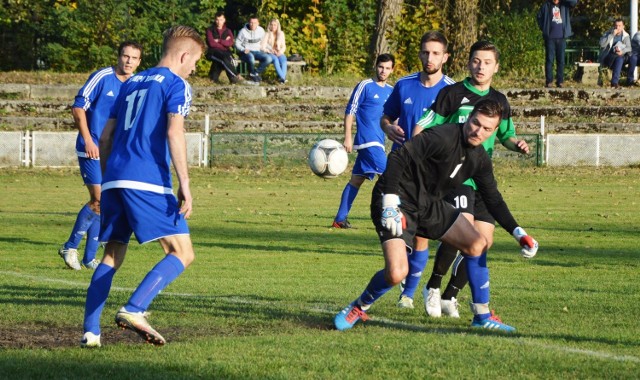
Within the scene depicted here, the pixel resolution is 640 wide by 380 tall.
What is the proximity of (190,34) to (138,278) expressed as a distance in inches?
169

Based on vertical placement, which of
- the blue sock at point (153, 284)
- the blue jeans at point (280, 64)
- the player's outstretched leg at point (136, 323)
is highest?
the blue jeans at point (280, 64)

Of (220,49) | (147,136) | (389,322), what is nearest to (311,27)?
(220,49)

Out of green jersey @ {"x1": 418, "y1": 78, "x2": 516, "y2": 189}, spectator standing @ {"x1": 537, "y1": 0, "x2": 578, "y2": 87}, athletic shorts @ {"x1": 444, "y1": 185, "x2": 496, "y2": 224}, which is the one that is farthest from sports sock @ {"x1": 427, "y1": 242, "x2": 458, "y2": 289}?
spectator standing @ {"x1": 537, "y1": 0, "x2": 578, "y2": 87}

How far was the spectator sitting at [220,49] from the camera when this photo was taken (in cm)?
3158

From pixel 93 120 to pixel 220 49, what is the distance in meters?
20.8

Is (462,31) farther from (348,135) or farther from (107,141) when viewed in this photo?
(107,141)

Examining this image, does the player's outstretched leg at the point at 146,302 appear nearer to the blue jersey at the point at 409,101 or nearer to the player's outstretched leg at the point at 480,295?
the player's outstretched leg at the point at 480,295

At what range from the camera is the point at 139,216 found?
23.2 feet

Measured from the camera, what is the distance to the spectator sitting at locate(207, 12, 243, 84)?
31578 mm

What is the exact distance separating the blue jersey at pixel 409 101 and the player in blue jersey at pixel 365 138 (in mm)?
5093

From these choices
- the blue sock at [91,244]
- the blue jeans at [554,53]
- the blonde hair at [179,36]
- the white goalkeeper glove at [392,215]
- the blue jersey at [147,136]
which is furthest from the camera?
the blue jeans at [554,53]

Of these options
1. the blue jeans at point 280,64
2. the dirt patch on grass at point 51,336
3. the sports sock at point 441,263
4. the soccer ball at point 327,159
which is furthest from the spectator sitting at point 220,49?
Result: the dirt patch on grass at point 51,336

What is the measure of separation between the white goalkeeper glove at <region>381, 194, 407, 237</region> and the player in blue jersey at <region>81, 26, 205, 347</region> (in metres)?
1.32

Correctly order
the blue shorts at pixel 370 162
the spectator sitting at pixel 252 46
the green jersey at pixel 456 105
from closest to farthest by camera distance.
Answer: the green jersey at pixel 456 105
the blue shorts at pixel 370 162
the spectator sitting at pixel 252 46
